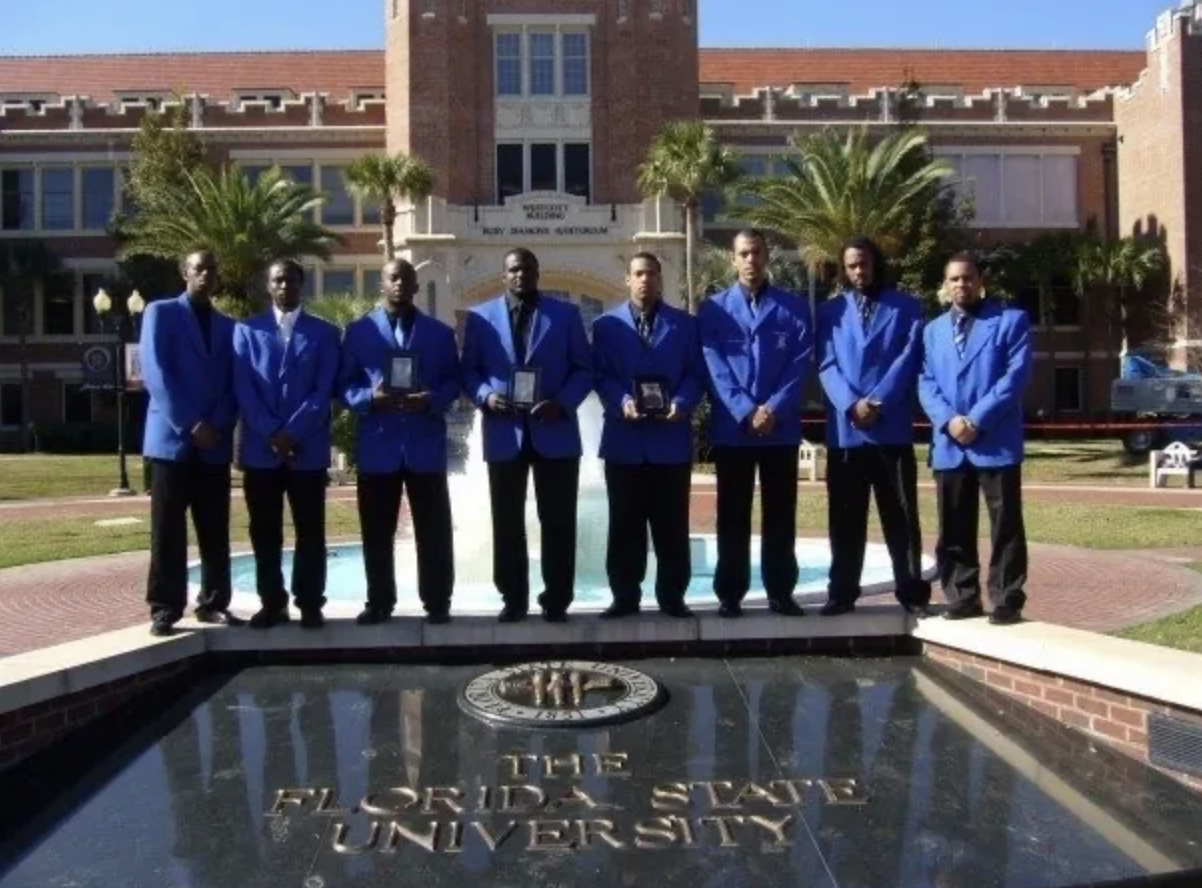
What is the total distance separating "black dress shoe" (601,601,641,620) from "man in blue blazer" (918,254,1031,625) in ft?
5.16

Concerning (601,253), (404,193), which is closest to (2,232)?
(404,193)

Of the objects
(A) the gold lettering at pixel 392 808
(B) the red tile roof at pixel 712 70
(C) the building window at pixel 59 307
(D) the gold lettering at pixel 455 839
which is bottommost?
(D) the gold lettering at pixel 455 839

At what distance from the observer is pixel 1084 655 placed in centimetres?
499

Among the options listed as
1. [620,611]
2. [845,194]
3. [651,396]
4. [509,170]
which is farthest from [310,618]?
[509,170]

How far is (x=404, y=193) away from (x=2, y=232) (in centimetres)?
1757

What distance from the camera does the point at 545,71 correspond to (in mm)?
37562

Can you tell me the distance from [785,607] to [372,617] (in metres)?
2.10

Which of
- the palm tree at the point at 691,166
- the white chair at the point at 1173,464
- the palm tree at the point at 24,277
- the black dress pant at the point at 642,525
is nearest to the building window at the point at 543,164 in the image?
the palm tree at the point at 691,166

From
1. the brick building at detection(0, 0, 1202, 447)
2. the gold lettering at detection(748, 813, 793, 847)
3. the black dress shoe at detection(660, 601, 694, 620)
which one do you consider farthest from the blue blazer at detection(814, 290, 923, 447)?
the brick building at detection(0, 0, 1202, 447)

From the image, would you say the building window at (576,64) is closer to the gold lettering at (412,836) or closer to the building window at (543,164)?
the building window at (543,164)

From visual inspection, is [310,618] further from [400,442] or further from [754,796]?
[754,796]

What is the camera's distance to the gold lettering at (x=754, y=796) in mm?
4195

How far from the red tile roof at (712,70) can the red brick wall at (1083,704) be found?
44.4 metres

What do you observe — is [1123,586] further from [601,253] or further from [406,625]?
[601,253]
